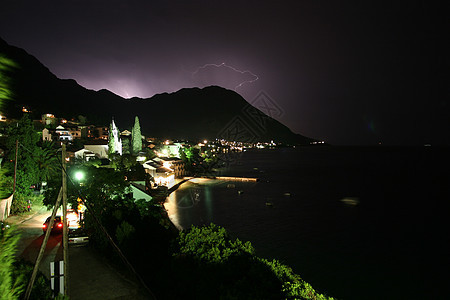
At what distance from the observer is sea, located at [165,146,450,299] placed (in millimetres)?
22750

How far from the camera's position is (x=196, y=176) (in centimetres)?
7481

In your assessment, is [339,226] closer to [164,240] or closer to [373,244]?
[373,244]

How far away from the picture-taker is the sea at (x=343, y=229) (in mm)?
22750

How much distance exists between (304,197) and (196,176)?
1285 inches

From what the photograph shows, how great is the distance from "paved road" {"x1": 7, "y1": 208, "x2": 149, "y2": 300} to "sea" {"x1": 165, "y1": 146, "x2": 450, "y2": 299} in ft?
54.3

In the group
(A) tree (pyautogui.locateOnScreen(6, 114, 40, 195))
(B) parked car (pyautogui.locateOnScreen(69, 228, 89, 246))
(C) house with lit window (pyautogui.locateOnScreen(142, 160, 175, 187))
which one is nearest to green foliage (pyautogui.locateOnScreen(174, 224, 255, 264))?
(B) parked car (pyautogui.locateOnScreen(69, 228, 89, 246))

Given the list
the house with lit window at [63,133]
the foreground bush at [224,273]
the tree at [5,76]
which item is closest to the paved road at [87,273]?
the foreground bush at [224,273]

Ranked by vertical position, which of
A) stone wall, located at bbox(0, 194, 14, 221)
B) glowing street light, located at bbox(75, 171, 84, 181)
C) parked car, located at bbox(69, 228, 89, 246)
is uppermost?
glowing street light, located at bbox(75, 171, 84, 181)

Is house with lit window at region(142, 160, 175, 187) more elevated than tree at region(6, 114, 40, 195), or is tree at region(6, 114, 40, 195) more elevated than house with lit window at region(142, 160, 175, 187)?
tree at region(6, 114, 40, 195)

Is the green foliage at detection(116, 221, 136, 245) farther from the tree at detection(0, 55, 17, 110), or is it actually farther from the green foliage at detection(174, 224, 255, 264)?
the tree at detection(0, 55, 17, 110)

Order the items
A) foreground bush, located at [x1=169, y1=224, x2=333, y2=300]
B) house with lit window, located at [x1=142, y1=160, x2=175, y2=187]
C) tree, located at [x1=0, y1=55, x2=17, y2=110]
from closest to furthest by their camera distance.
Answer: tree, located at [x1=0, y1=55, x2=17, y2=110] → foreground bush, located at [x1=169, y1=224, x2=333, y2=300] → house with lit window, located at [x1=142, y1=160, x2=175, y2=187]

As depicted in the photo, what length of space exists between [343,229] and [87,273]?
34079 millimetres

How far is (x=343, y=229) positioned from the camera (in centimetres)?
3597

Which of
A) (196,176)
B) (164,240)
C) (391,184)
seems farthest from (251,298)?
(391,184)
